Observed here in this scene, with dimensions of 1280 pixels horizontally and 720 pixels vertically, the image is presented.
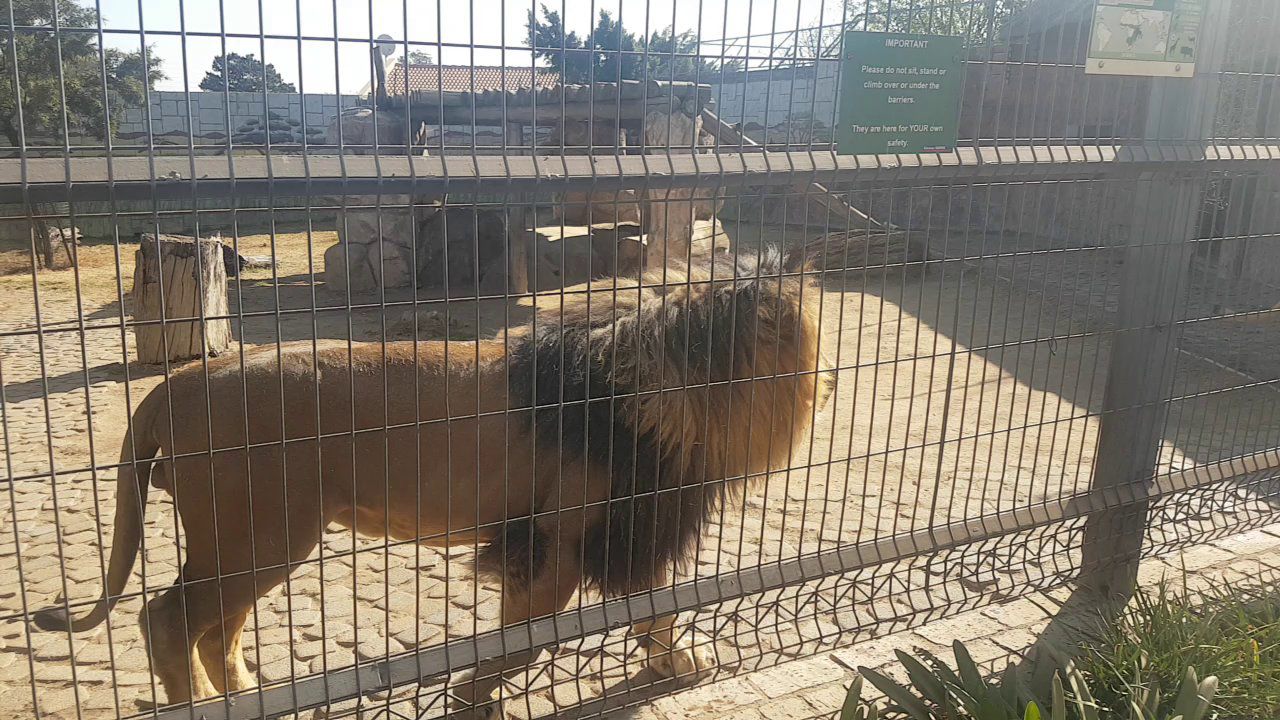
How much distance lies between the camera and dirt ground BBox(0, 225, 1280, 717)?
354cm

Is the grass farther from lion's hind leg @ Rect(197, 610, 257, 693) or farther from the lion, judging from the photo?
lion's hind leg @ Rect(197, 610, 257, 693)

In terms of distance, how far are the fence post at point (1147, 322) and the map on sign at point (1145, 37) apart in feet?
0.23

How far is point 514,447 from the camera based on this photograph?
3.62m

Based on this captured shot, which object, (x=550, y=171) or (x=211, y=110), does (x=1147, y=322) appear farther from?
(x=211, y=110)

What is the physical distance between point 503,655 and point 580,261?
913cm

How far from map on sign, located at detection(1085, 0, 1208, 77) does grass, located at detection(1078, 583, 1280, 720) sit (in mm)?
2111

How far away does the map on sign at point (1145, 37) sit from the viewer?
3.86m

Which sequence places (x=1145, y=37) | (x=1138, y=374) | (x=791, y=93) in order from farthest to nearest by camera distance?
1. (x=1138, y=374)
2. (x=1145, y=37)
3. (x=791, y=93)

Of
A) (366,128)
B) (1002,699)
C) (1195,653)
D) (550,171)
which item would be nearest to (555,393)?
(550,171)

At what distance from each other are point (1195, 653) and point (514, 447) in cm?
256

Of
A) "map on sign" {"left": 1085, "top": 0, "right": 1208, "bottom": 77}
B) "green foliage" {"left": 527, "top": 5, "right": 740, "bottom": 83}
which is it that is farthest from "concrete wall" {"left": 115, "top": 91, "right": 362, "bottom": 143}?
"map on sign" {"left": 1085, "top": 0, "right": 1208, "bottom": 77}

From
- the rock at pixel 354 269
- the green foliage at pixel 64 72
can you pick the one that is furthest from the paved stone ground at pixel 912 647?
the rock at pixel 354 269

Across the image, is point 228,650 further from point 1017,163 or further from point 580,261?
point 580,261

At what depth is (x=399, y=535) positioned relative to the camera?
385 cm
